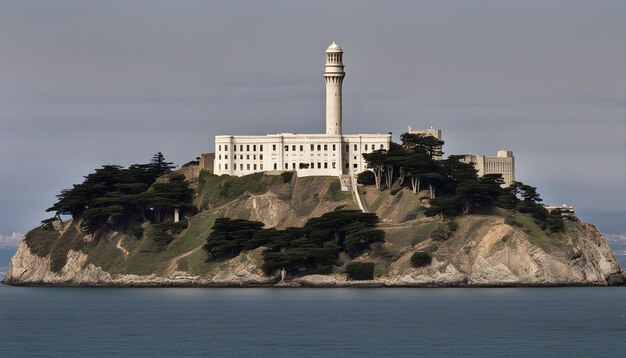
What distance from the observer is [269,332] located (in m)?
139

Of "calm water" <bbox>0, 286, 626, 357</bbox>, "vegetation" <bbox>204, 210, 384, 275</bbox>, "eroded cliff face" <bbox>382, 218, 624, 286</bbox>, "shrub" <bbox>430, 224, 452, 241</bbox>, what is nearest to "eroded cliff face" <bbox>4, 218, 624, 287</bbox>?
"eroded cliff face" <bbox>382, 218, 624, 286</bbox>

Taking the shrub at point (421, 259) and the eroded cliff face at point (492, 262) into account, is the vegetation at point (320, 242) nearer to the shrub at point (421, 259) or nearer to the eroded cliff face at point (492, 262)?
the eroded cliff face at point (492, 262)

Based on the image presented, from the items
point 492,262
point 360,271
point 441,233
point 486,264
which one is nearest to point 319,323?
point 360,271

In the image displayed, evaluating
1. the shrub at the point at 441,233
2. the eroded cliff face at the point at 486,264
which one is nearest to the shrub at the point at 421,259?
the eroded cliff face at the point at 486,264

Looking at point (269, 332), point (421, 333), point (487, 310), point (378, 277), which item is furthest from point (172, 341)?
point (378, 277)

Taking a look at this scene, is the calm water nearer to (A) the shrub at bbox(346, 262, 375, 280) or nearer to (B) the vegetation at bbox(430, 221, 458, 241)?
(A) the shrub at bbox(346, 262, 375, 280)

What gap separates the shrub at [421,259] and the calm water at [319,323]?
3840 millimetres

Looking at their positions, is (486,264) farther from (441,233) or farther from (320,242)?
(320,242)

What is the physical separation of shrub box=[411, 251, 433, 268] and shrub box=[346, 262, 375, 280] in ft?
17.7

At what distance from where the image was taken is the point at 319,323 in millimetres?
146625

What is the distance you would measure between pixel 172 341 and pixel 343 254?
68.1 m

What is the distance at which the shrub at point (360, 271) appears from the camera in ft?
634

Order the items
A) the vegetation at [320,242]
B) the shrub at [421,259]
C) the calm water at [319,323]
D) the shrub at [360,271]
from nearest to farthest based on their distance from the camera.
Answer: the calm water at [319,323] → the shrub at [421,259] → the vegetation at [320,242] → the shrub at [360,271]

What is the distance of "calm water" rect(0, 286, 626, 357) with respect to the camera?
12525cm
